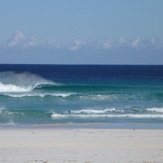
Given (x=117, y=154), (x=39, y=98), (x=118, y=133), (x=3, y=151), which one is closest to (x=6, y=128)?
(x=118, y=133)

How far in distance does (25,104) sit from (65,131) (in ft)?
35.1

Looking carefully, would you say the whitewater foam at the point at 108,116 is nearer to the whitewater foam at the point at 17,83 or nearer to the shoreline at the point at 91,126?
the shoreline at the point at 91,126

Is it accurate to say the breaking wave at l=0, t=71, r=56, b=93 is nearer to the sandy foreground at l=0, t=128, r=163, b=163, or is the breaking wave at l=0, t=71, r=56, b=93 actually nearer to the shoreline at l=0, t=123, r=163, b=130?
the shoreline at l=0, t=123, r=163, b=130

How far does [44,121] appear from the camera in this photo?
21.4 m

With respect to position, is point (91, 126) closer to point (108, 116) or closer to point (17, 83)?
point (108, 116)

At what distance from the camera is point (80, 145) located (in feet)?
45.8

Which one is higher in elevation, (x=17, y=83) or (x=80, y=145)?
(x=17, y=83)

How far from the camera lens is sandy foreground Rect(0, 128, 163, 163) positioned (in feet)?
38.9

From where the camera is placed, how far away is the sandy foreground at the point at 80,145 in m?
11.9

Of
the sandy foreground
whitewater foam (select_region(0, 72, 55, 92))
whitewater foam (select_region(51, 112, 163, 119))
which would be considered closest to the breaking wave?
whitewater foam (select_region(0, 72, 55, 92))

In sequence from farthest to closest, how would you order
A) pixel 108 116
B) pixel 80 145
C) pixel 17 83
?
pixel 17 83, pixel 108 116, pixel 80 145

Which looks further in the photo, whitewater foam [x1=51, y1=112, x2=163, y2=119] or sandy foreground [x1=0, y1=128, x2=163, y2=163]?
whitewater foam [x1=51, y1=112, x2=163, y2=119]

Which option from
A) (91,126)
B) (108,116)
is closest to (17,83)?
(108,116)

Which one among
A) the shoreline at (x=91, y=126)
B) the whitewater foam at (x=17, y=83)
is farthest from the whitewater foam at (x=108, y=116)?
the whitewater foam at (x=17, y=83)
